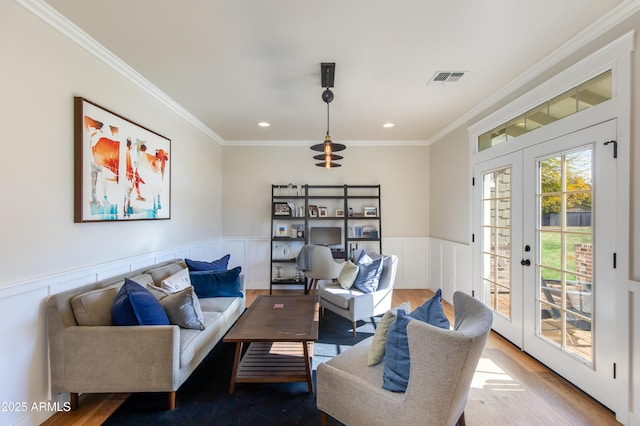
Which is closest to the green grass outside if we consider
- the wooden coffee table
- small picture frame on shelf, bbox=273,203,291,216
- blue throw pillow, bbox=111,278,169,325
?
the wooden coffee table

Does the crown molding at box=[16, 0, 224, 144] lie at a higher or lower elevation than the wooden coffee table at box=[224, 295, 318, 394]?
higher

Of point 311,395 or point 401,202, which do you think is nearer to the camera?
point 311,395

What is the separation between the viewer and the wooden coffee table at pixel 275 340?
7.09 ft

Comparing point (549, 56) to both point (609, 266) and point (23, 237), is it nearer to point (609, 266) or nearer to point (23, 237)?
point (609, 266)

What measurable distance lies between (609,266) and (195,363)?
3.16m

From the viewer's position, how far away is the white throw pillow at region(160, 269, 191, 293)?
2.64 m

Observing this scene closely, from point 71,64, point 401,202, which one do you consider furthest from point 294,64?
point 401,202

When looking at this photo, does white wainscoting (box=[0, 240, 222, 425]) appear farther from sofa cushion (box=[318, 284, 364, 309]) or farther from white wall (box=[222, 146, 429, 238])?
white wall (box=[222, 146, 429, 238])

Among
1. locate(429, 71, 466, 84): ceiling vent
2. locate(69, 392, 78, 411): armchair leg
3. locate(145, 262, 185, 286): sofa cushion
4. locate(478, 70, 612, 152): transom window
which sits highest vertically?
locate(429, 71, 466, 84): ceiling vent

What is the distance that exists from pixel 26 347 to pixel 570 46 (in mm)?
4495

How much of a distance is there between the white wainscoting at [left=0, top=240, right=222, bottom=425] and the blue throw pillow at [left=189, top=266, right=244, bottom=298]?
3.85 feet

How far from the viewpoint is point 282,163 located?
530 cm

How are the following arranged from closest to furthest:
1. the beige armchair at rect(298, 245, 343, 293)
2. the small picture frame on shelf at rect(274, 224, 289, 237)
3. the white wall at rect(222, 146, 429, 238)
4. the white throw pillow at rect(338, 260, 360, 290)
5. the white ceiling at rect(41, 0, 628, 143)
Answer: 1. the white ceiling at rect(41, 0, 628, 143)
2. the white throw pillow at rect(338, 260, 360, 290)
3. the beige armchair at rect(298, 245, 343, 293)
4. the small picture frame on shelf at rect(274, 224, 289, 237)
5. the white wall at rect(222, 146, 429, 238)

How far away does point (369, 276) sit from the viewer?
3377 mm
